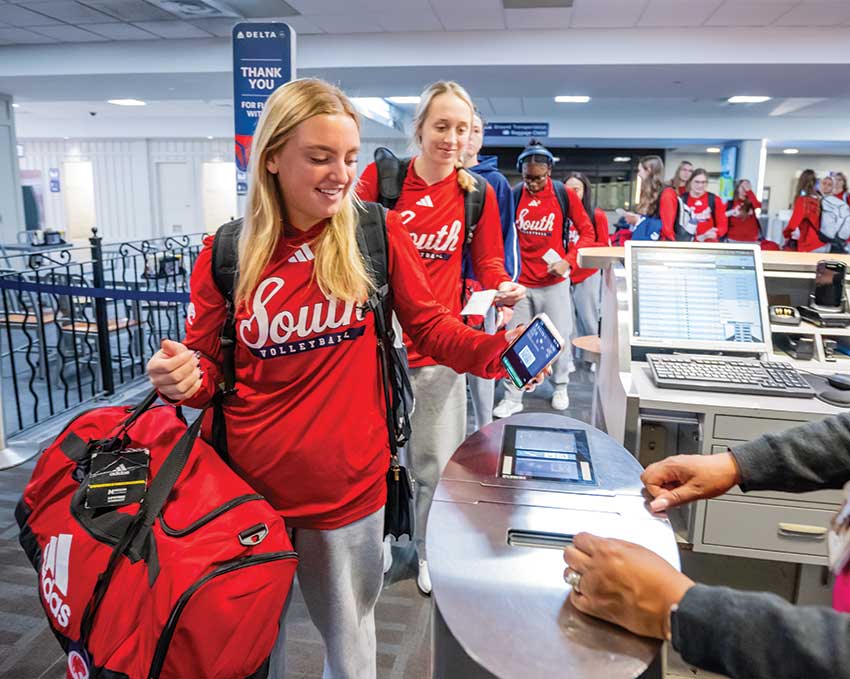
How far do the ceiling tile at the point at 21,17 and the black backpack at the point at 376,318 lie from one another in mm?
6166

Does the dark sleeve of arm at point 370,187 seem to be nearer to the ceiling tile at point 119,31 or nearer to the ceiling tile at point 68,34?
the ceiling tile at point 119,31

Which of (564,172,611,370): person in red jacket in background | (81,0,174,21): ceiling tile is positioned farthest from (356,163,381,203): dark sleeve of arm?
(81,0,174,21): ceiling tile

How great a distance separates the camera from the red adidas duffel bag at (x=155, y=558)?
1.01 metres

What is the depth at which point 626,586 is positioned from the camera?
0.77 m

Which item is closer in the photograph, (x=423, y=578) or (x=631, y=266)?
(x=631, y=266)

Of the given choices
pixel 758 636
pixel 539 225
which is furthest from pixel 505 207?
pixel 758 636

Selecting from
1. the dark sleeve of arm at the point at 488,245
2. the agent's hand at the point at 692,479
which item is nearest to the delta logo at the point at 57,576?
the agent's hand at the point at 692,479

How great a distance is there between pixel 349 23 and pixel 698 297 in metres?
5.25

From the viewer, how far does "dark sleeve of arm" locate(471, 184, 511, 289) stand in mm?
2426

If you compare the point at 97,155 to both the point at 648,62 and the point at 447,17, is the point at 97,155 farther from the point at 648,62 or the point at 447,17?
the point at 648,62

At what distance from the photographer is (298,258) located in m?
1.32

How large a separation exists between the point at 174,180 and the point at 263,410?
16184 mm

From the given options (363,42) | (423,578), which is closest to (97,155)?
(363,42)

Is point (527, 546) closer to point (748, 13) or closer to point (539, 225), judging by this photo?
point (539, 225)
